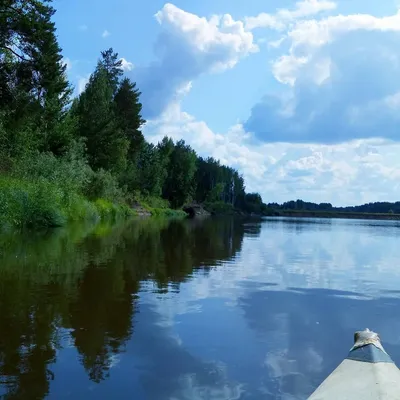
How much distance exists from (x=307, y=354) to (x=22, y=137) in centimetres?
3221

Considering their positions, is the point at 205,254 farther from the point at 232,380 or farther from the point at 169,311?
the point at 232,380

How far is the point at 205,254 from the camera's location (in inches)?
687

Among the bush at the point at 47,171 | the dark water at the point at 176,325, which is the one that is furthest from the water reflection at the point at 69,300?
the bush at the point at 47,171

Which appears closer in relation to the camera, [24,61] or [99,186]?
[24,61]

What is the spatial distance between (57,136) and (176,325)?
37.1 m

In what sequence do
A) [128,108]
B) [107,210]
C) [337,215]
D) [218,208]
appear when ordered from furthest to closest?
[337,215], [218,208], [128,108], [107,210]

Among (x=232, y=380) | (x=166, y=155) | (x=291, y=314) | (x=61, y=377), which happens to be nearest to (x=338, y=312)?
(x=291, y=314)

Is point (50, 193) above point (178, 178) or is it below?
below

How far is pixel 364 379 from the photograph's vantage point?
4113 mm

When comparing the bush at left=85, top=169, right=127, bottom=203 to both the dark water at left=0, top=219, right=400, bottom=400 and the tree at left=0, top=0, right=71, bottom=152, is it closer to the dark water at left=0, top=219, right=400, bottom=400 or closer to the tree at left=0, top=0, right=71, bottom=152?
the tree at left=0, top=0, right=71, bottom=152

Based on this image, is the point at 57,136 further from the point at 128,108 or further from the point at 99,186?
the point at 128,108

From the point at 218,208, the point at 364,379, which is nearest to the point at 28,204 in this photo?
the point at 364,379

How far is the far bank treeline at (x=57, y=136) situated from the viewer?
2533cm

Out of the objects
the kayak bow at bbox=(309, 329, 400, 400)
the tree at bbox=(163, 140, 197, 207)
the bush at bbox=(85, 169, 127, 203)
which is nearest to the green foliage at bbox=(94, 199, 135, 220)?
the bush at bbox=(85, 169, 127, 203)
